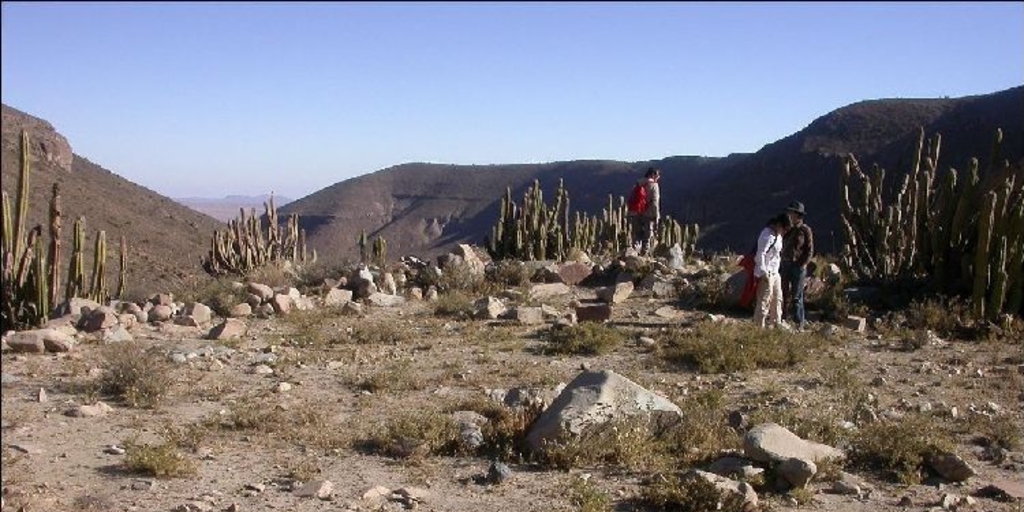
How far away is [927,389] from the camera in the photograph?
8.67m

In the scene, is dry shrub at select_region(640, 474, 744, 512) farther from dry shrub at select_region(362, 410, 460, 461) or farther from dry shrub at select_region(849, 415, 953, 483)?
dry shrub at select_region(362, 410, 460, 461)

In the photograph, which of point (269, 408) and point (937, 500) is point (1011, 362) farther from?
point (269, 408)

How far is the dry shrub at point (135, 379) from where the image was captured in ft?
25.6

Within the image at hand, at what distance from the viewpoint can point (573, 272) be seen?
15.5m

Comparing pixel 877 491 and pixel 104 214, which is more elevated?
pixel 104 214

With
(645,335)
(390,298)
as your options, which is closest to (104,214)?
(390,298)

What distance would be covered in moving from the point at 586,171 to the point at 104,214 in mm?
44677

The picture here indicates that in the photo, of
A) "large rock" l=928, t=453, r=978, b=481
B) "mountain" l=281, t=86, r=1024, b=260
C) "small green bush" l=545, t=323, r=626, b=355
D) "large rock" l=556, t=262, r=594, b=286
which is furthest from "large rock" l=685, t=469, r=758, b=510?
"mountain" l=281, t=86, r=1024, b=260

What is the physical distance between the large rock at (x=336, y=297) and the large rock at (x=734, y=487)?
828 cm

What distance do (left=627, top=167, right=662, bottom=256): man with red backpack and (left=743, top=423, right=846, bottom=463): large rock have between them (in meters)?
10.6

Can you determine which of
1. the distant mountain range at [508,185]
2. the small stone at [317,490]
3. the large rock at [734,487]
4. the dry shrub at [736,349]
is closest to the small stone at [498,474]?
the small stone at [317,490]

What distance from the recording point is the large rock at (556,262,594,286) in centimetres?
1542

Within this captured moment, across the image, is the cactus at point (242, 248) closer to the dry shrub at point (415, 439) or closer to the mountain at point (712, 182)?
the dry shrub at point (415, 439)

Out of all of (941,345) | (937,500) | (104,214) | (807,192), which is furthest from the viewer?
(807,192)
